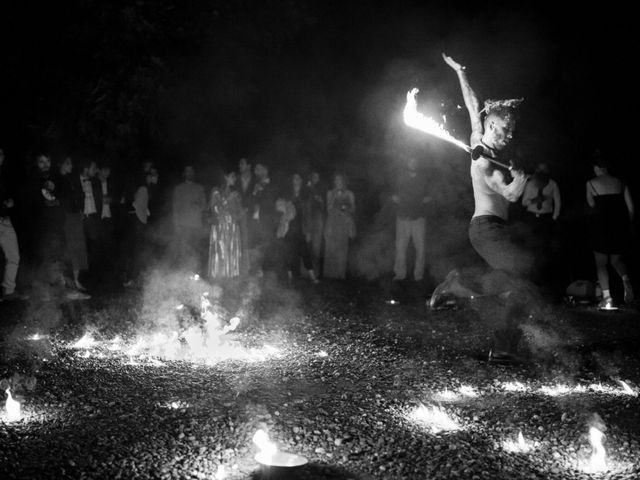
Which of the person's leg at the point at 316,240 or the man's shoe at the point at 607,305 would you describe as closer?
the man's shoe at the point at 607,305

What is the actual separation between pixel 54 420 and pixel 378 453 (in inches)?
88.5

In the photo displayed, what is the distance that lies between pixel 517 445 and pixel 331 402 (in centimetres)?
139

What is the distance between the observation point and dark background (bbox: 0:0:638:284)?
12906mm

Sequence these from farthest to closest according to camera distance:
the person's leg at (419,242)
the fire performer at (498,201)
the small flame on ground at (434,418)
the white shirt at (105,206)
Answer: the person's leg at (419,242), the white shirt at (105,206), the fire performer at (498,201), the small flame on ground at (434,418)

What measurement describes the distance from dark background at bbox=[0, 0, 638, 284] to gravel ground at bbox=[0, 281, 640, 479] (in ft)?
20.1

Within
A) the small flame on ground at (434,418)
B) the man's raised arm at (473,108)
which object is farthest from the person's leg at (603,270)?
the small flame on ground at (434,418)

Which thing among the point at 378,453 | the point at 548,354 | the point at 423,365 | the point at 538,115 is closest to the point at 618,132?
the point at 538,115

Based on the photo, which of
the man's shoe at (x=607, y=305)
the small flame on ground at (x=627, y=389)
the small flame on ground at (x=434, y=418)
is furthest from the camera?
the man's shoe at (x=607, y=305)

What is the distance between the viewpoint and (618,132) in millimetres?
13023

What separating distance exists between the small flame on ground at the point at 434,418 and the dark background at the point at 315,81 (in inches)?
312

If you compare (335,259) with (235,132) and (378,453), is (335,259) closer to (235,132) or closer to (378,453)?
(235,132)

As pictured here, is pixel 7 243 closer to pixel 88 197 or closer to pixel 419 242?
pixel 88 197

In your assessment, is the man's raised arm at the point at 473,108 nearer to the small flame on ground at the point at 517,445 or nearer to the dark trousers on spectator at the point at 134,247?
the small flame on ground at the point at 517,445

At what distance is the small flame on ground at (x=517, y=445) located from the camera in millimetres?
3714
